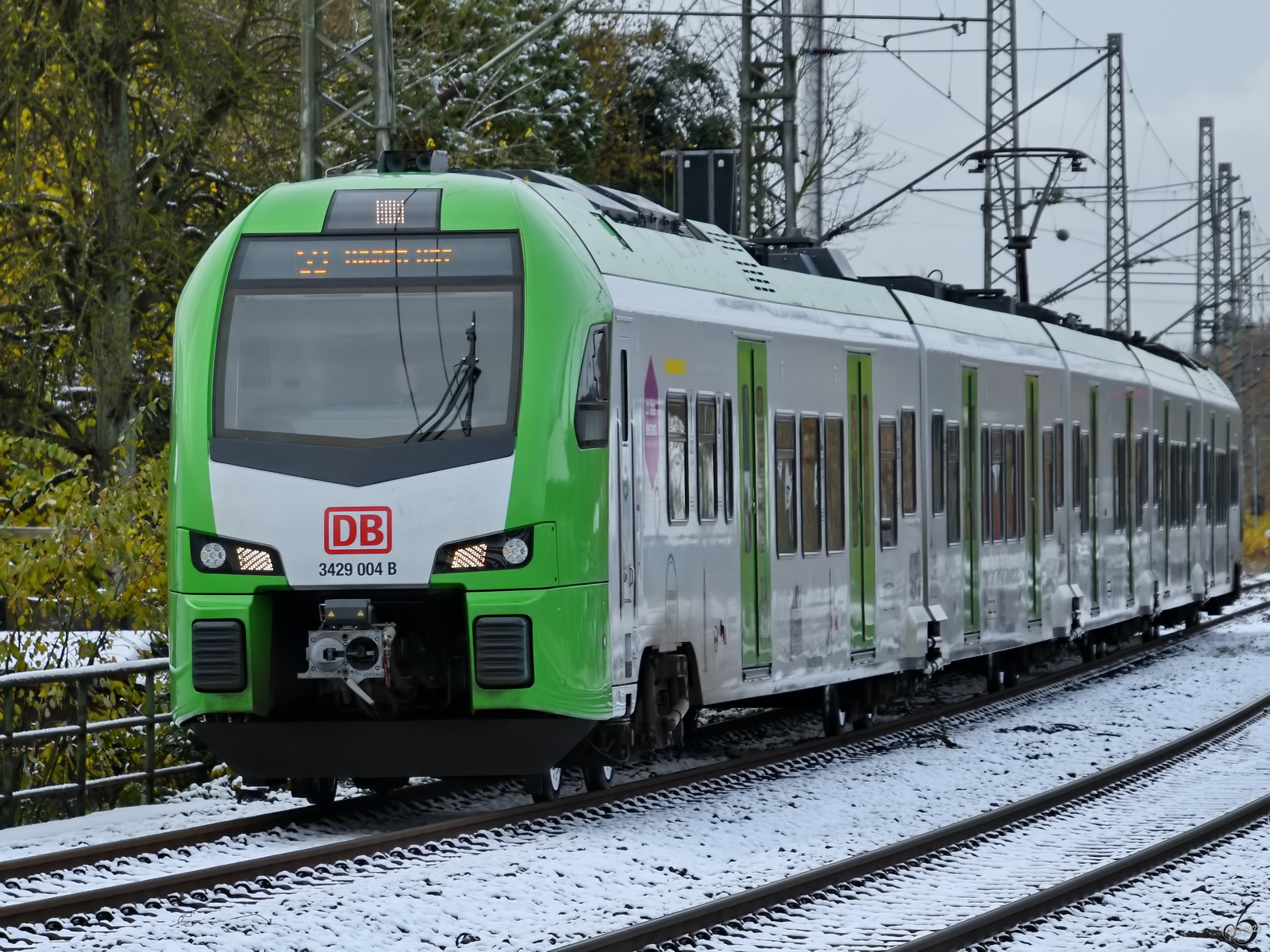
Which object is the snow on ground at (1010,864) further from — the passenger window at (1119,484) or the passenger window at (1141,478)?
the passenger window at (1141,478)

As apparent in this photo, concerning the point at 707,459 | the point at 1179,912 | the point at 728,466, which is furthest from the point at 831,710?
the point at 1179,912

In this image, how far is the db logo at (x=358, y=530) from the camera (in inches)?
444

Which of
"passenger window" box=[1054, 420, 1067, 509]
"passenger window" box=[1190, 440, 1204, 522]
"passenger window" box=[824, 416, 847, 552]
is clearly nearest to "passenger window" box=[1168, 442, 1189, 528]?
"passenger window" box=[1190, 440, 1204, 522]

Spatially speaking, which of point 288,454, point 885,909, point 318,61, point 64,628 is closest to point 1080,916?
point 885,909

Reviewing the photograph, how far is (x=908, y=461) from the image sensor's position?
17.5 m

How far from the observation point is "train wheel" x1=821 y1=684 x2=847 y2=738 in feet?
53.9

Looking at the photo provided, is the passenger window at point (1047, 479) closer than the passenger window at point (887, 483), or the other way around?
the passenger window at point (887, 483)

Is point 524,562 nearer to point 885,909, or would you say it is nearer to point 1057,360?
point 885,909

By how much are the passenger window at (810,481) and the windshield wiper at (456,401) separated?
159 inches

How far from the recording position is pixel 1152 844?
11367mm

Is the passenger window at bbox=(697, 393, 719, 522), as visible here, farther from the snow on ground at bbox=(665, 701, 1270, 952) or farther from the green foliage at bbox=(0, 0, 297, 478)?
the green foliage at bbox=(0, 0, 297, 478)

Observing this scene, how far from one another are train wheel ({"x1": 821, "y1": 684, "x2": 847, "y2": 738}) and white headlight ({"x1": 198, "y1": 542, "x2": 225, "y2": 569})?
19.6 feet

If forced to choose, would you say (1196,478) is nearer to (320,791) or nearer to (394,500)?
(320,791)

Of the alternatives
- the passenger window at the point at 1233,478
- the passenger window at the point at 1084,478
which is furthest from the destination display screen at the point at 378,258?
the passenger window at the point at 1233,478
